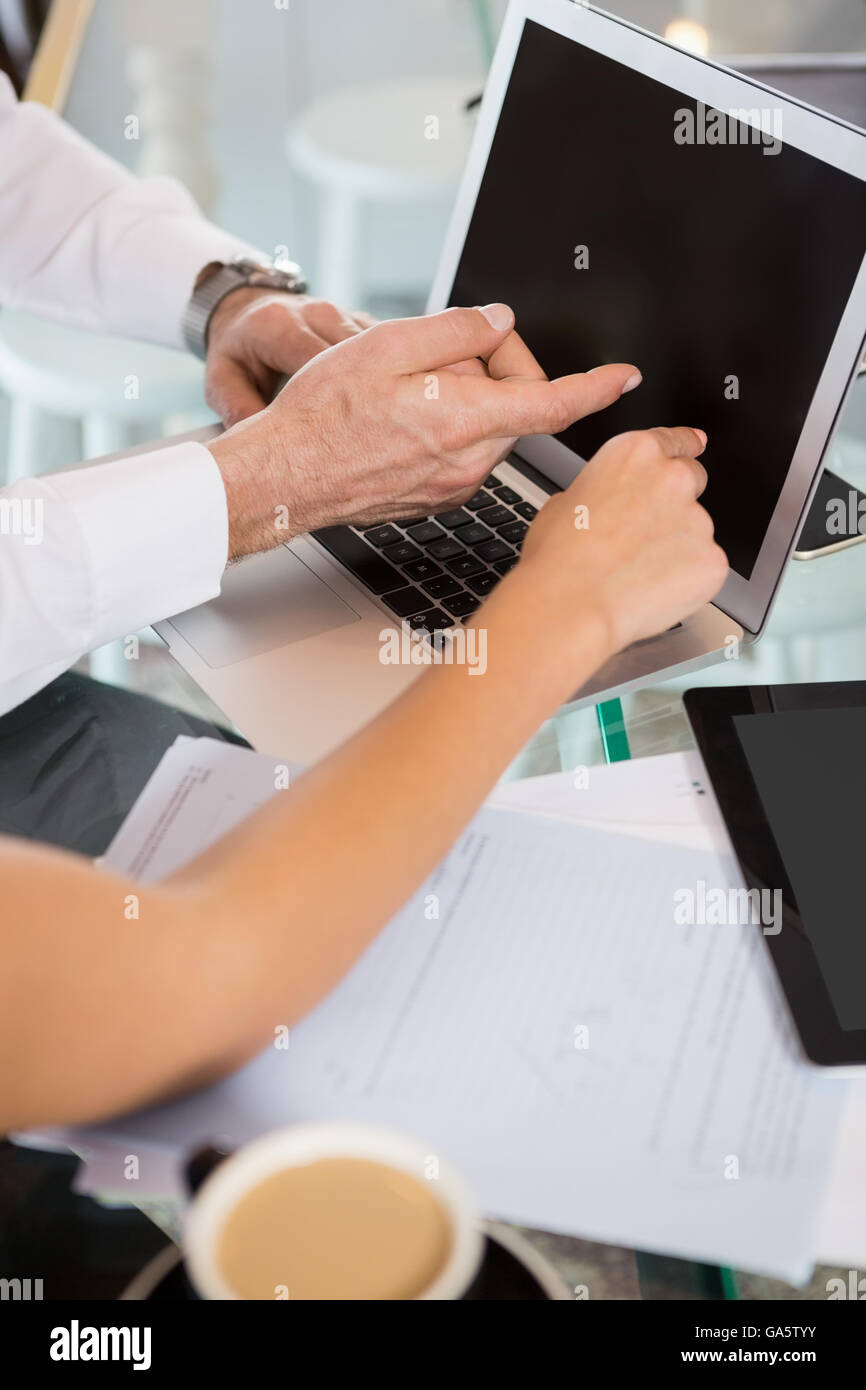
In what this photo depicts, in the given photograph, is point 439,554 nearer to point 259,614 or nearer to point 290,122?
point 259,614

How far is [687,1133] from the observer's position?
48 cm

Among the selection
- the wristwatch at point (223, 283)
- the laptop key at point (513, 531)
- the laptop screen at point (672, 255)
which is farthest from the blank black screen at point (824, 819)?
the wristwatch at point (223, 283)

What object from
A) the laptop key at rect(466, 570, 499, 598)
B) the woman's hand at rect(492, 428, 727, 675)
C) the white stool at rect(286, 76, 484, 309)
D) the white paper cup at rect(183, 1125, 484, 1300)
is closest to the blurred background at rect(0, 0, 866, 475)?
the white stool at rect(286, 76, 484, 309)

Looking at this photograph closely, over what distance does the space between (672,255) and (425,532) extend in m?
0.24

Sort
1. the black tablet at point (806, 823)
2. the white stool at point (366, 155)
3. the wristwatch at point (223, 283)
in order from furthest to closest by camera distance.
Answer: the white stool at point (366, 155), the wristwatch at point (223, 283), the black tablet at point (806, 823)

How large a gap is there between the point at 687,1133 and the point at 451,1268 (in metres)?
0.13

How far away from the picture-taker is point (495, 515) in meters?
0.89

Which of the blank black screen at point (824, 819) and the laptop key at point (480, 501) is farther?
the laptop key at point (480, 501)

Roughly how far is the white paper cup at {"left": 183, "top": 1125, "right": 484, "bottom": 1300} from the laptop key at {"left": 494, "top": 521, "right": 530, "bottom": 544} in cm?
48

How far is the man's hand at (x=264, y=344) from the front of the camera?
3.19 feet

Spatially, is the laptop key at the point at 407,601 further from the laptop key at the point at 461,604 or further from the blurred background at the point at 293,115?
the blurred background at the point at 293,115

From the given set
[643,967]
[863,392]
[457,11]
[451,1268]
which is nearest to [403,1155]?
[451,1268]

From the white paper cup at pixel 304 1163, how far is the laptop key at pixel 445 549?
46cm

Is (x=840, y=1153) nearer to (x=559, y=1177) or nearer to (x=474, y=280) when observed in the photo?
(x=559, y=1177)
